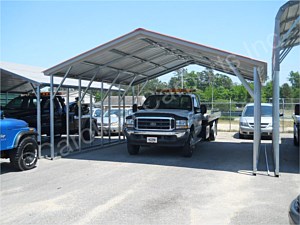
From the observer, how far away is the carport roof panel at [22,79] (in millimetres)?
11070

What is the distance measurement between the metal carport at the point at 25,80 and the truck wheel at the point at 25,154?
152cm

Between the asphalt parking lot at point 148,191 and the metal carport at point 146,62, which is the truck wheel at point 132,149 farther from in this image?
the metal carport at point 146,62

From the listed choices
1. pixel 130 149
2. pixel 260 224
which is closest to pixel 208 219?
pixel 260 224

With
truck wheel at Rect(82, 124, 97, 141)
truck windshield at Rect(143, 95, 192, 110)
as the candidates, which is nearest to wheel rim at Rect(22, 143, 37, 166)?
truck windshield at Rect(143, 95, 192, 110)

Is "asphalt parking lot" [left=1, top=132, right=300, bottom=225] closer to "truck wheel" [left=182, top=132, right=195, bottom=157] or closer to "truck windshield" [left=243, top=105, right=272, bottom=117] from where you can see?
"truck wheel" [left=182, top=132, right=195, bottom=157]

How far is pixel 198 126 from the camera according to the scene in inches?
493

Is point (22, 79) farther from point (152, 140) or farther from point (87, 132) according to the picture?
point (87, 132)

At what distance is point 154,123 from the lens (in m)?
10.8

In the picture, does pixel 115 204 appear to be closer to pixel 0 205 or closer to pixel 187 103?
pixel 0 205

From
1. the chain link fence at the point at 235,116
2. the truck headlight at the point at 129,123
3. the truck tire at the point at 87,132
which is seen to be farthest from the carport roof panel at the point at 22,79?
the chain link fence at the point at 235,116

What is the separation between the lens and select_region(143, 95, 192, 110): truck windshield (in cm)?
1220

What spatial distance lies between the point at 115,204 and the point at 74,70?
733 centimetres

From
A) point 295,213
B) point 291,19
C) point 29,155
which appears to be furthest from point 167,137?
point 295,213

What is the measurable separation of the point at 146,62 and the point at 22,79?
5.25 m
